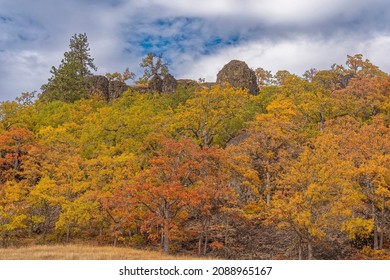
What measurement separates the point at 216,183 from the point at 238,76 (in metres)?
51.2

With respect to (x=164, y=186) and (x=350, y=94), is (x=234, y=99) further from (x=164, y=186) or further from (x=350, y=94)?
(x=164, y=186)

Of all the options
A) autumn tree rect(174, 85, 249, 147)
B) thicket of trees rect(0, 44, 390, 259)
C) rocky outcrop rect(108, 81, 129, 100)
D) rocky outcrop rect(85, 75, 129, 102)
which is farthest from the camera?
rocky outcrop rect(108, 81, 129, 100)

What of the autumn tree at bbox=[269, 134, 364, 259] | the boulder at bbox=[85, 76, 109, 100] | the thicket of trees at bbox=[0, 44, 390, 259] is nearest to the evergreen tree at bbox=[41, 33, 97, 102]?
the boulder at bbox=[85, 76, 109, 100]

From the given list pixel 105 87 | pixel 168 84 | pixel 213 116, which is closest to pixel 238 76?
pixel 168 84

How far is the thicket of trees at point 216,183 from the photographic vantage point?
102 ft

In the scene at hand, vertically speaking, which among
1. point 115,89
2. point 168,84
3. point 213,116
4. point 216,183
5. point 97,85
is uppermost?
point 97,85

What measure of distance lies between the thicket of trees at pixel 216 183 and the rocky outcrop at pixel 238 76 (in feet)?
86.3

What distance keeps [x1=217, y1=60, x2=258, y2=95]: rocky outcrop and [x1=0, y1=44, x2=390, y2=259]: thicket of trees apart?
86.3 feet

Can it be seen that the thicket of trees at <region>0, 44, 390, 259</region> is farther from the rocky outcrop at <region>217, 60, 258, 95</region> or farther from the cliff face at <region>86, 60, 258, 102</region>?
the cliff face at <region>86, 60, 258, 102</region>

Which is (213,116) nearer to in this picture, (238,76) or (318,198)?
(318,198)

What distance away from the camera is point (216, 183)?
36219mm

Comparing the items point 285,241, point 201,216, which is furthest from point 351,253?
point 201,216

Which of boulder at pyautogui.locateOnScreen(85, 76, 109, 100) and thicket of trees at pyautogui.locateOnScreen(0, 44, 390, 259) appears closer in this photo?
thicket of trees at pyautogui.locateOnScreen(0, 44, 390, 259)

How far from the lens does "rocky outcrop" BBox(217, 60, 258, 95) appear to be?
82.9 metres
